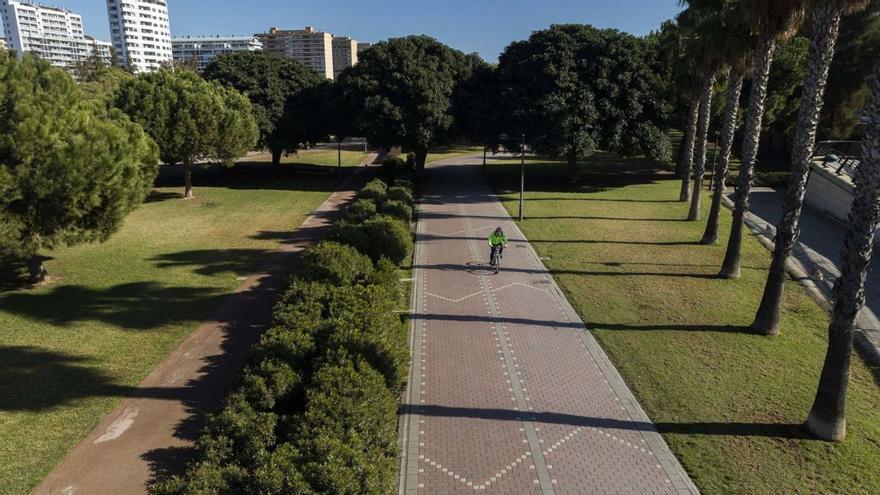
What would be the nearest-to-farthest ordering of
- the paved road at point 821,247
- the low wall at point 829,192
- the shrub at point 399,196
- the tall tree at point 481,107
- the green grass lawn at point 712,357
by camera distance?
the green grass lawn at point 712,357, the paved road at point 821,247, the low wall at point 829,192, the shrub at point 399,196, the tall tree at point 481,107

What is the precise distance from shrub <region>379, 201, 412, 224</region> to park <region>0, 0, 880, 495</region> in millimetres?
292

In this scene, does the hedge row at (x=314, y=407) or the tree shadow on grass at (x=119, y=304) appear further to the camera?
the tree shadow on grass at (x=119, y=304)

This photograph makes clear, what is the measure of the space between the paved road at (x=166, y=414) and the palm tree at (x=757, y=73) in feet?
46.7

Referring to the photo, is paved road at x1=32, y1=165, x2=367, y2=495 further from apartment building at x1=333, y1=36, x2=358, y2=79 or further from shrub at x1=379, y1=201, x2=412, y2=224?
apartment building at x1=333, y1=36, x2=358, y2=79

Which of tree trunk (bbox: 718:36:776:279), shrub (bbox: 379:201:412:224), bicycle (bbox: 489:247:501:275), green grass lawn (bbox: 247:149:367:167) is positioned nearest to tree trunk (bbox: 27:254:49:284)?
shrub (bbox: 379:201:412:224)

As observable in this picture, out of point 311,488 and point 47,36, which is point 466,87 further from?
point 47,36

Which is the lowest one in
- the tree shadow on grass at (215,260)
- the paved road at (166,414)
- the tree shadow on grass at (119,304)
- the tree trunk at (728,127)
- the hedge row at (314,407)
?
the paved road at (166,414)

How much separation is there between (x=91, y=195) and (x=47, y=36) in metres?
201

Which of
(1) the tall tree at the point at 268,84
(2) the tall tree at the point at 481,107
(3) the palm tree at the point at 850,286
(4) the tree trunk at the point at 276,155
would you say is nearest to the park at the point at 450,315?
(3) the palm tree at the point at 850,286

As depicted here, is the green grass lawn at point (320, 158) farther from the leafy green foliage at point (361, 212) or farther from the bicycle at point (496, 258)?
the bicycle at point (496, 258)

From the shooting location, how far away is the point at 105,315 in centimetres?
1502

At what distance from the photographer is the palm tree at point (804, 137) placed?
36.6 ft

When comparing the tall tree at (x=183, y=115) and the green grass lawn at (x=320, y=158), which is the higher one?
the tall tree at (x=183, y=115)

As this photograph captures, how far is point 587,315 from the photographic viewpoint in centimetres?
1492
